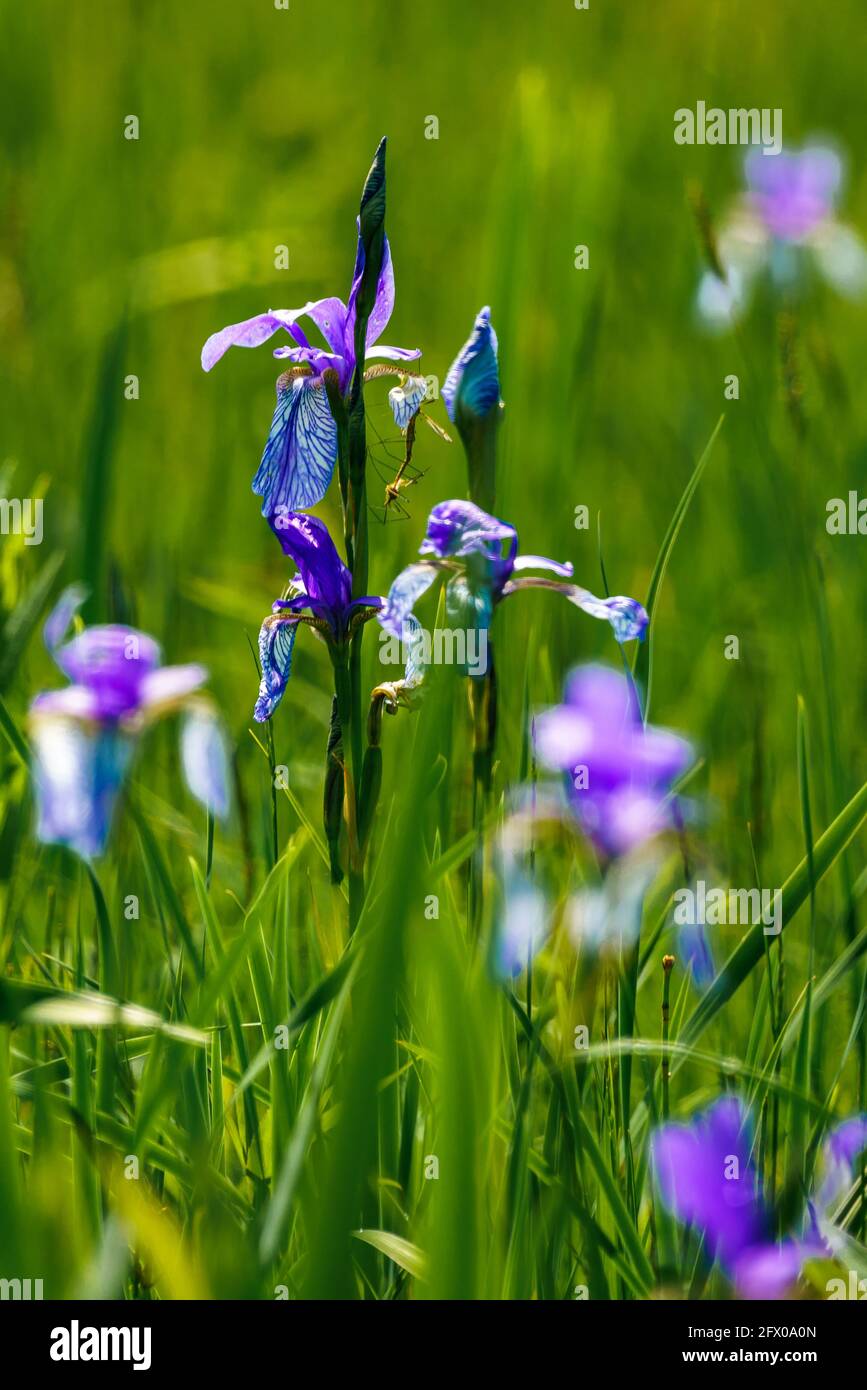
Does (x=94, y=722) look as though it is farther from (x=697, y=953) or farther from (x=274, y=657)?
(x=697, y=953)

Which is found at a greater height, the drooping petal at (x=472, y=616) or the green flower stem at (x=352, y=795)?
the drooping petal at (x=472, y=616)

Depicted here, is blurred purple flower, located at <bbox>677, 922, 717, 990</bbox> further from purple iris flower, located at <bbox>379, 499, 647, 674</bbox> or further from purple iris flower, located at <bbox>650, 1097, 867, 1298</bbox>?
purple iris flower, located at <bbox>379, 499, 647, 674</bbox>

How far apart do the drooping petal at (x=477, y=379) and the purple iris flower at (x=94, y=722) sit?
33cm

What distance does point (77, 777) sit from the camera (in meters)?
1.29

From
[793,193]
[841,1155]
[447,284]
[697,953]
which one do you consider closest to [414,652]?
[697,953]

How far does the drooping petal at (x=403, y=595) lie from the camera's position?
1.17 m

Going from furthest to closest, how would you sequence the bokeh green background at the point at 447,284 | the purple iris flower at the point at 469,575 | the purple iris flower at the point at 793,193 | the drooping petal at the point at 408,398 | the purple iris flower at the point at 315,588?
the purple iris flower at the point at 793,193 < the bokeh green background at the point at 447,284 < the drooping petal at the point at 408,398 < the purple iris flower at the point at 315,588 < the purple iris flower at the point at 469,575

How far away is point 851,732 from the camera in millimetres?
2193

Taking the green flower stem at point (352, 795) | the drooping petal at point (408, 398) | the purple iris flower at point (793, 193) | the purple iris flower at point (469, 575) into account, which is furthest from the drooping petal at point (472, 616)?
the purple iris flower at point (793, 193)

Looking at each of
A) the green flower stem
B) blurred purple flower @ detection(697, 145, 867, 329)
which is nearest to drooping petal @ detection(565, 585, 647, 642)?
the green flower stem

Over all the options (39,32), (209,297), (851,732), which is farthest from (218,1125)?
(39,32)

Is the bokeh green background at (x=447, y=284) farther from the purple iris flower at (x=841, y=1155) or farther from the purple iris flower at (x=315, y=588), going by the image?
the purple iris flower at (x=841, y=1155)

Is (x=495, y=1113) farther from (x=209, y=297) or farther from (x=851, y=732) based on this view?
(x=209, y=297)
